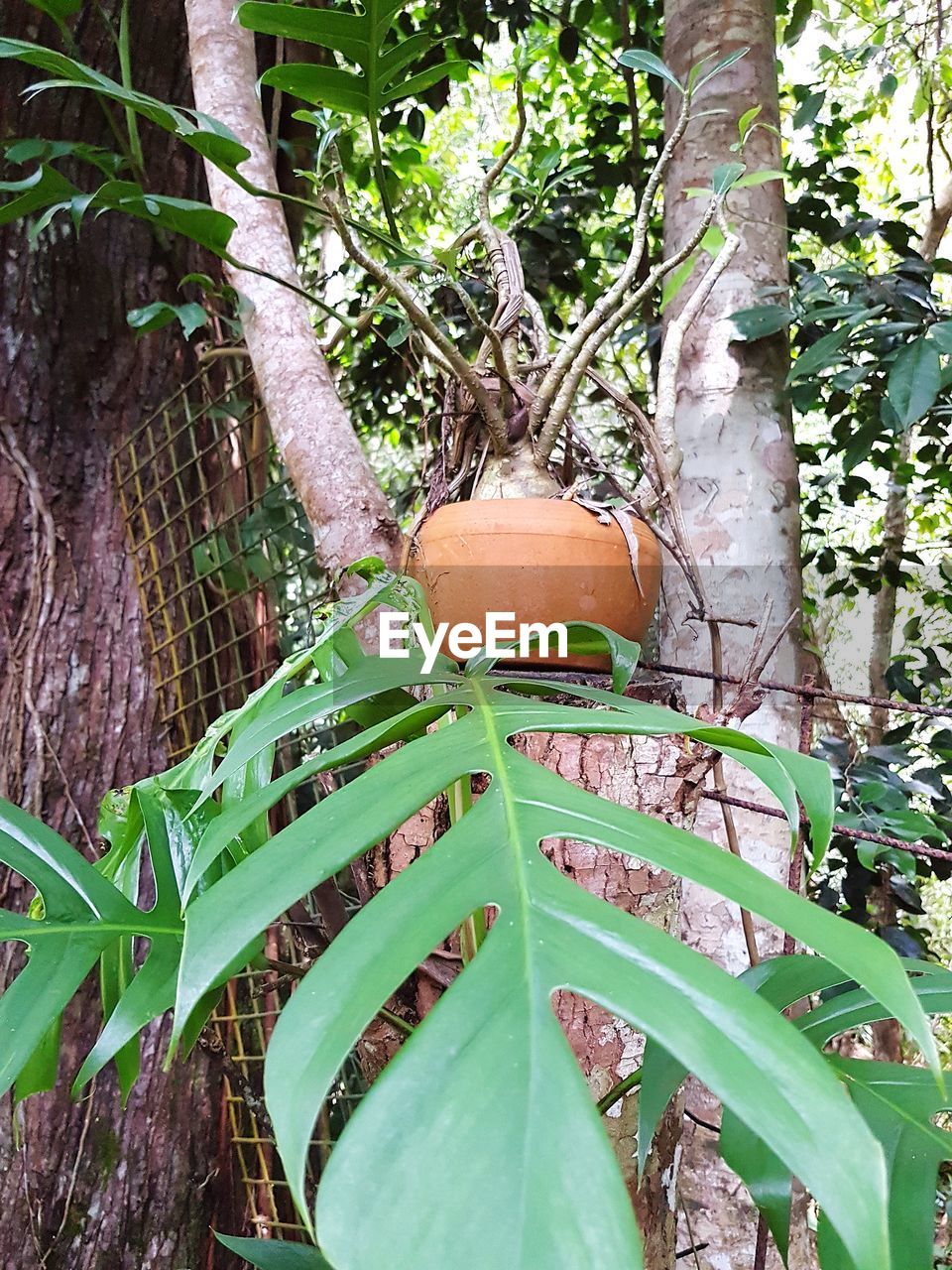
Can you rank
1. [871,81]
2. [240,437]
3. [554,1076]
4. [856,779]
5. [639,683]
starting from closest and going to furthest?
[554,1076]
[639,683]
[856,779]
[240,437]
[871,81]

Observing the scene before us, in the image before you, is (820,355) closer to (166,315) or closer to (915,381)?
(915,381)

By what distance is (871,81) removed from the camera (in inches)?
90.3

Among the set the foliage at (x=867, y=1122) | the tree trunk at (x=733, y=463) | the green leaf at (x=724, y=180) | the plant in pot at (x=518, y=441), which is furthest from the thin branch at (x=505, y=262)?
the foliage at (x=867, y=1122)

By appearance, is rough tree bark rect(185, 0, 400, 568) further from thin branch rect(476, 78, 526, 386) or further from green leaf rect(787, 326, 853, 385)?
green leaf rect(787, 326, 853, 385)

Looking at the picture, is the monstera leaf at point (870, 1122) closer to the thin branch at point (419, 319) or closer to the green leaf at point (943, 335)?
the thin branch at point (419, 319)

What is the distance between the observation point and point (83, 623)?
142cm

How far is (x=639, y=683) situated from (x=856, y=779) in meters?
0.58

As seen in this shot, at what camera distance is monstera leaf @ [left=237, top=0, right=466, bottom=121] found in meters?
0.70

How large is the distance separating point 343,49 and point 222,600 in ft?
3.12

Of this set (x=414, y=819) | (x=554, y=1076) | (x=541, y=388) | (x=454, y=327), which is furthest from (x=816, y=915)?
(x=454, y=327)

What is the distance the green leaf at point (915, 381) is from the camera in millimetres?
1021

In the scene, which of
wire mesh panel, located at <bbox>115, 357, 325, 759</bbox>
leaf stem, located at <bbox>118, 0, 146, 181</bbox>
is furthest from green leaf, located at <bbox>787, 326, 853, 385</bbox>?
leaf stem, located at <bbox>118, 0, 146, 181</bbox>

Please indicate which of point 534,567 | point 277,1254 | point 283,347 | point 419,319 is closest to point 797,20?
point 283,347

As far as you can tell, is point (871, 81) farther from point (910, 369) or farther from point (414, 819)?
point (414, 819)
